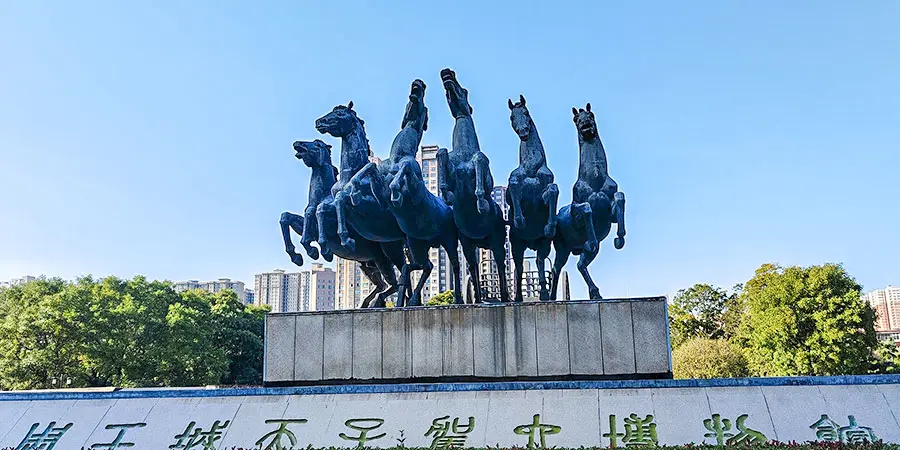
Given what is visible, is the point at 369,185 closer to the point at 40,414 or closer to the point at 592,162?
the point at 592,162

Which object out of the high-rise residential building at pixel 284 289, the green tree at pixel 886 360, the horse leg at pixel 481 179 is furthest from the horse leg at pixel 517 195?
the high-rise residential building at pixel 284 289

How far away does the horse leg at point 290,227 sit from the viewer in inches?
511

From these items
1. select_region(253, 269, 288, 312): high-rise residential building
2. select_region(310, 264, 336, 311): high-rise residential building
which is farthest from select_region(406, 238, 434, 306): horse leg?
select_region(253, 269, 288, 312): high-rise residential building

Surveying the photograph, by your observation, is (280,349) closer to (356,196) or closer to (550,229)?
(356,196)

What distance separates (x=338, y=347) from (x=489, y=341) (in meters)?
2.38

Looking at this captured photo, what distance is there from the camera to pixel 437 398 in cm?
921

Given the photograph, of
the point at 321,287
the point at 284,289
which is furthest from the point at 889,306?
the point at 284,289

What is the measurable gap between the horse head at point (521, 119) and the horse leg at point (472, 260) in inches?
83.5

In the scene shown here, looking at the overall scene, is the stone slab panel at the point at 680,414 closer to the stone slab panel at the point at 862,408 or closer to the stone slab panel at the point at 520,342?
the stone slab panel at the point at 862,408

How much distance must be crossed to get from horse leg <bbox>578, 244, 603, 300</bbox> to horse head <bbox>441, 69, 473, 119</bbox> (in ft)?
10.1

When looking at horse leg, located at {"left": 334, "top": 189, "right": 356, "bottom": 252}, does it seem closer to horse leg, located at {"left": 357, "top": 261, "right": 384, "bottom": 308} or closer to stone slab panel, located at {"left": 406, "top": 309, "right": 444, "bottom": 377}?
stone slab panel, located at {"left": 406, "top": 309, "right": 444, "bottom": 377}

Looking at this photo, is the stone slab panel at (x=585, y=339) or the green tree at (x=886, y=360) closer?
the stone slab panel at (x=585, y=339)

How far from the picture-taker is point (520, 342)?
10.9 metres

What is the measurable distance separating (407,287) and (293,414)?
160 inches
